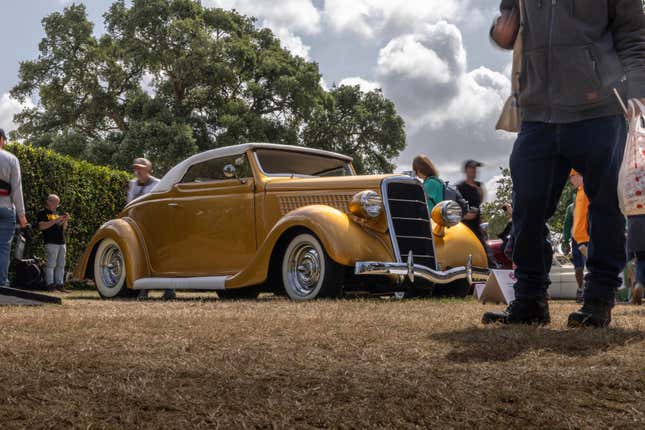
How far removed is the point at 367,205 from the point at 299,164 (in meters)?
1.66

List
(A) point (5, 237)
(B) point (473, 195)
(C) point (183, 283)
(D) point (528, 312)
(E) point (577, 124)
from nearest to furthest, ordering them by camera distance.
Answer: (E) point (577, 124), (D) point (528, 312), (A) point (5, 237), (C) point (183, 283), (B) point (473, 195)

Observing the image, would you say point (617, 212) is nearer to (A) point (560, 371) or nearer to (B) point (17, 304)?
(A) point (560, 371)

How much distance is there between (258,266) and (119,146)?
20024mm

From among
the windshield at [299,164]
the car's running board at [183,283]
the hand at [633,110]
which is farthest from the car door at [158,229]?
the hand at [633,110]

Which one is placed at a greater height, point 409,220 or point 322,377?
point 409,220

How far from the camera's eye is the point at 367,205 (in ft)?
22.6

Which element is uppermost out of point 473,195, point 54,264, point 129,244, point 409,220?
point 473,195

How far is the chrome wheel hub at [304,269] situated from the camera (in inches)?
268

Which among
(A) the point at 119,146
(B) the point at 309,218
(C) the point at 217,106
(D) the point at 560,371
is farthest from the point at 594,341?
(C) the point at 217,106

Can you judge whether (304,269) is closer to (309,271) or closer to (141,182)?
(309,271)

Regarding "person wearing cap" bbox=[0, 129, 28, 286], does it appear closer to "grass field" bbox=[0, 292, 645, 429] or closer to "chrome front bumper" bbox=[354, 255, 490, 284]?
"chrome front bumper" bbox=[354, 255, 490, 284]

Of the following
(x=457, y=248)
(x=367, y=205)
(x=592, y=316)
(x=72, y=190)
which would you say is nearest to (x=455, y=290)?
(x=457, y=248)

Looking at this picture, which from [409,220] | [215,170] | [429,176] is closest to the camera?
[409,220]

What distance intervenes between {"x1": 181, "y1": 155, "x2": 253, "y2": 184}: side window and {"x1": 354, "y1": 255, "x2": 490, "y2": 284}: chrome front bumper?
78.6 inches
